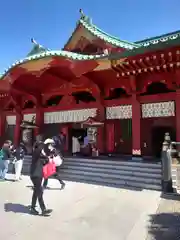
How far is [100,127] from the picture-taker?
11430 millimetres

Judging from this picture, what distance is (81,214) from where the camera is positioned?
4836 mm

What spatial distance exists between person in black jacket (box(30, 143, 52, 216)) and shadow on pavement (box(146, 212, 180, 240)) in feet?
7.19

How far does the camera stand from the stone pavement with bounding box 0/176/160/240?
387 centimetres

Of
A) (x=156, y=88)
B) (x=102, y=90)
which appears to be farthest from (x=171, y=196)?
(x=102, y=90)

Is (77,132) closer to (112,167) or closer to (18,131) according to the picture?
(18,131)

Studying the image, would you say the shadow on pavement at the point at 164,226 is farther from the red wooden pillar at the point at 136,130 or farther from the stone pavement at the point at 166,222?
the red wooden pillar at the point at 136,130

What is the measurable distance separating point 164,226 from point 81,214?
1737 millimetres

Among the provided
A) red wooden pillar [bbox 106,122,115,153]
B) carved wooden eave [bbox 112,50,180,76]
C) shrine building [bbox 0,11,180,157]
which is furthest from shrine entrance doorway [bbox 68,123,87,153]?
carved wooden eave [bbox 112,50,180,76]

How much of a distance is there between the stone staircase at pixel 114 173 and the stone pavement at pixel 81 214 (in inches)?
26.9

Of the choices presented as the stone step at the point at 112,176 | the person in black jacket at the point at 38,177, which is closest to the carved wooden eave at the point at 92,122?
the stone step at the point at 112,176

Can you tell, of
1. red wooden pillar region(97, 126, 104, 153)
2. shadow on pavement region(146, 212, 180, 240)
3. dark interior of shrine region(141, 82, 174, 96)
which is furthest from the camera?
red wooden pillar region(97, 126, 104, 153)

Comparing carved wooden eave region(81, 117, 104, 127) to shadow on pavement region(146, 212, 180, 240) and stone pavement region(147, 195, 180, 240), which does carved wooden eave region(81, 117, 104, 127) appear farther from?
shadow on pavement region(146, 212, 180, 240)

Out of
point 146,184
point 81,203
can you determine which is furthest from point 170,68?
point 81,203

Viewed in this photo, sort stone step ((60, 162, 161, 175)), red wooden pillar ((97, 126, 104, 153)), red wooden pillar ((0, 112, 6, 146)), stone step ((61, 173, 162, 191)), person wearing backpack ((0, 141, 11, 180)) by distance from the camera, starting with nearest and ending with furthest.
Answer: stone step ((61, 173, 162, 191)), stone step ((60, 162, 161, 175)), person wearing backpack ((0, 141, 11, 180)), red wooden pillar ((97, 126, 104, 153)), red wooden pillar ((0, 112, 6, 146))
